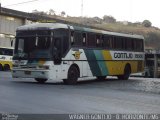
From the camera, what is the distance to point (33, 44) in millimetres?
20734

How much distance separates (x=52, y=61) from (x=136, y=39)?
10.1 metres

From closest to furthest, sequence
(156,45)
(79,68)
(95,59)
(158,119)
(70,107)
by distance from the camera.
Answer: (158,119) < (70,107) < (79,68) < (95,59) < (156,45)

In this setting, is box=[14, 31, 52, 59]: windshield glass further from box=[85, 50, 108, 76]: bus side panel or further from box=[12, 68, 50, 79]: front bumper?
box=[85, 50, 108, 76]: bus side panel

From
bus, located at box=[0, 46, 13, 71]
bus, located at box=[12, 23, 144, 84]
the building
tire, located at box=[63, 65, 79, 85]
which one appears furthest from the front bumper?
the building

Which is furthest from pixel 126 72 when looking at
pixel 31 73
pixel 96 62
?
pixel 31 73

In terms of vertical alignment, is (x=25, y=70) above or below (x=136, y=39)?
below

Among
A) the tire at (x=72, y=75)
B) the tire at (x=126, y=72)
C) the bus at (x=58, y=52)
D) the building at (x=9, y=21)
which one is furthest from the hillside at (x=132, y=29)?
the tire at (x=72, y=75)

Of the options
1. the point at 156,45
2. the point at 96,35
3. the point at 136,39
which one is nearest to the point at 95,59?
the point at 96,35

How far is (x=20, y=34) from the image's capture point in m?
21.5

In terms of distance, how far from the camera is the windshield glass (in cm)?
2042

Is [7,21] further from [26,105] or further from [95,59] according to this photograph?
[26,105]

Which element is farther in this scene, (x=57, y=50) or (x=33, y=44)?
(x=33, y=44)

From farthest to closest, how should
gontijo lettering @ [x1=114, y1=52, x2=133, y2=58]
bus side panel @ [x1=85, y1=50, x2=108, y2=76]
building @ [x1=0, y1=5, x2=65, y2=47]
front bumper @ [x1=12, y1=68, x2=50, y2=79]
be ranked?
building @ [x1=0, y1=5, x2=65, y2=47], gontijo lettering @ [x1=114, y1=52, x2=133, y2=58], bus side panel @ [x1=85, y1=50, x2=108, y2=76], front bumper @ [x1=12, y1=68, x2=50, y2=79]

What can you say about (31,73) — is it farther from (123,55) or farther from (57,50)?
(123,55)
